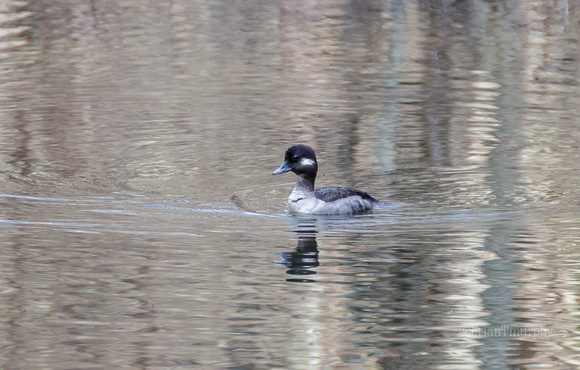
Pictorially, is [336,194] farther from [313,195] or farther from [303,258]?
[303,258]

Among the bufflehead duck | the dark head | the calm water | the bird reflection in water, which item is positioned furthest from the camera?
the dark head

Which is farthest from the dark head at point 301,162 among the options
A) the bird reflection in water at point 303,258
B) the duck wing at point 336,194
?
the bird reflection in water at point 303,258

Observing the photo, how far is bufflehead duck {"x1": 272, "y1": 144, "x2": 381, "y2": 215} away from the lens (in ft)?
34.6

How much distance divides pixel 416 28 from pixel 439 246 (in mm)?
19622

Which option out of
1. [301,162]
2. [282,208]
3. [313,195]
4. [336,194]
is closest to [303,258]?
[336,194]

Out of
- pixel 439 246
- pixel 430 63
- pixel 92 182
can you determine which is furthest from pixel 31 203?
pixel 430 63

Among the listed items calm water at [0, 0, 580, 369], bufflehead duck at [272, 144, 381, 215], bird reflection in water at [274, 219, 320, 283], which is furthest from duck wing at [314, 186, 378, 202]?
bird reflection in water at [274, 219, 320, 283]

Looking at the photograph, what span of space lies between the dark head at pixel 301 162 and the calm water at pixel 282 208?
454mm

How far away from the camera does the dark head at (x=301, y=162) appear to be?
11.0 meters

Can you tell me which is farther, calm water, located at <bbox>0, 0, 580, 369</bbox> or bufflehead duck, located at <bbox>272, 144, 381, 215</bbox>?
bufflehead duck, located at <bbox>272, 144, 381, 215</bbox>

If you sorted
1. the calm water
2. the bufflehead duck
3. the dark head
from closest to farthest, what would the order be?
the calm water, the bufflehead duck, the dark head

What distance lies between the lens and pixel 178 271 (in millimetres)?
8211

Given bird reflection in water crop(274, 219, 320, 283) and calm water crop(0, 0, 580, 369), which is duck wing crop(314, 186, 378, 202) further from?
bird reflection in water crop(274, 219, 320, 283)

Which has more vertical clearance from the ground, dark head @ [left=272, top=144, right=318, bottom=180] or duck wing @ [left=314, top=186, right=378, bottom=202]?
dark head @ [left=272, top=144, right=318, bottom=180]
